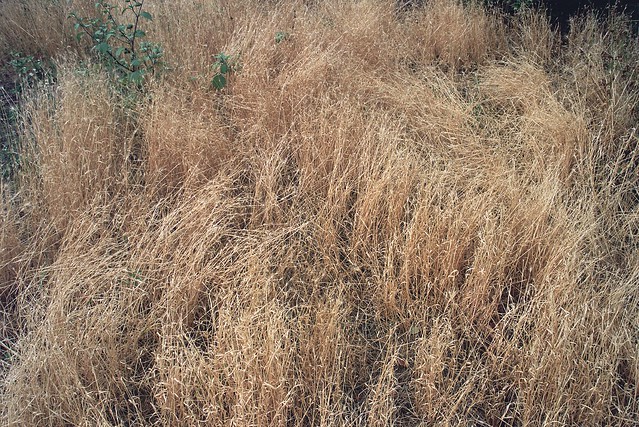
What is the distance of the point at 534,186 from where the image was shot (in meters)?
2.80

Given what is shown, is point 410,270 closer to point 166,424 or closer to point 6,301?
point 166,424

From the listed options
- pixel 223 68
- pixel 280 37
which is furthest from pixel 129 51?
pixel 280 37


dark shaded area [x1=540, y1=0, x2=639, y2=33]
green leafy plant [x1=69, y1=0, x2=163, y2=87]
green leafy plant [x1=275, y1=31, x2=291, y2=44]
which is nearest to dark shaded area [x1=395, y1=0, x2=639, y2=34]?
dark shaded area [x1=540, y1=0, x2=639, y2=33]

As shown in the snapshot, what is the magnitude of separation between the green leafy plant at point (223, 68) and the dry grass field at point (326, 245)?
99 mm

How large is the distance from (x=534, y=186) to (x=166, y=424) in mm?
2026

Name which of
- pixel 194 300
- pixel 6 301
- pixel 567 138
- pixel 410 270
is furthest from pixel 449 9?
pixel 6 301

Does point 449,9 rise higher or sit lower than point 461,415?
higher

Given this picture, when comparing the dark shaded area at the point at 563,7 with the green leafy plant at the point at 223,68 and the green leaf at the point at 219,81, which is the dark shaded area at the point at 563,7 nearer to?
the green leafy plant at the point at 223,68

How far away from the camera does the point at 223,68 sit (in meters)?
3.67

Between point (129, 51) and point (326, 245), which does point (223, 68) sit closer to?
point (129, 51)

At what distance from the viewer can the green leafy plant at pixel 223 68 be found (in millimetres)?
3599

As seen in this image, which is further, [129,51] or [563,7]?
[563,7]

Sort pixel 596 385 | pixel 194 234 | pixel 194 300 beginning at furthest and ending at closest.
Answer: pixel 194 234
pixel 194 300
pixel 596 385

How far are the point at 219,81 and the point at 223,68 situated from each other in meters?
0.12
